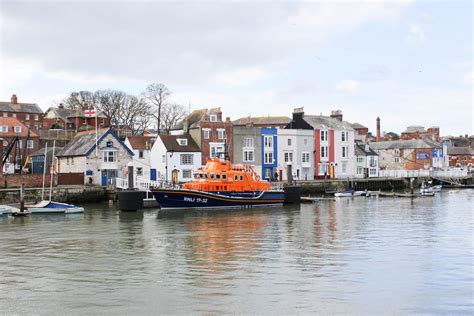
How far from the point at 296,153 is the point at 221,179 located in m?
27.9

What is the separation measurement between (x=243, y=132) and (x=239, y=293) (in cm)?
5206

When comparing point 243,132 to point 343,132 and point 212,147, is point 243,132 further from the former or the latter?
point 343,132

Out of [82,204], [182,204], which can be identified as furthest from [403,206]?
[82,204]

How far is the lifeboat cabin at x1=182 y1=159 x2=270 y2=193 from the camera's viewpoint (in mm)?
45750

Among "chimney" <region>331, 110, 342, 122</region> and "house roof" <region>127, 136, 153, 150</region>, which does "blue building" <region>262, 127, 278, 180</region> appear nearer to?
"house roof" <region>127, 136, 153, 150</region>

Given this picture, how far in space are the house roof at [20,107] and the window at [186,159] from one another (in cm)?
4971

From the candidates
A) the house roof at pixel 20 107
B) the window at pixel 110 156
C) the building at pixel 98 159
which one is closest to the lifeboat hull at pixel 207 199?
the building at pixel 98 159

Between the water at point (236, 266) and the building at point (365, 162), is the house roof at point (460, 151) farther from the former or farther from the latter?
the water at point (236, 266)

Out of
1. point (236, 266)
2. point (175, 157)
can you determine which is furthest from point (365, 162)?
point (236, 266)

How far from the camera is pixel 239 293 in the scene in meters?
16.8

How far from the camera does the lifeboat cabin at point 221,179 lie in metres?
45.8

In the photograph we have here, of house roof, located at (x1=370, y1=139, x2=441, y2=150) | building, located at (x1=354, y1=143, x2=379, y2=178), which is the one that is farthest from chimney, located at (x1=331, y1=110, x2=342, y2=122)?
house roof, located at (x1=370, y1=139, x2=441, y2=150)

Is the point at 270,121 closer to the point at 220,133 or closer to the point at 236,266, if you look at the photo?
the point at 220,133

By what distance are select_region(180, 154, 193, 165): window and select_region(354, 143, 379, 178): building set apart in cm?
2690
